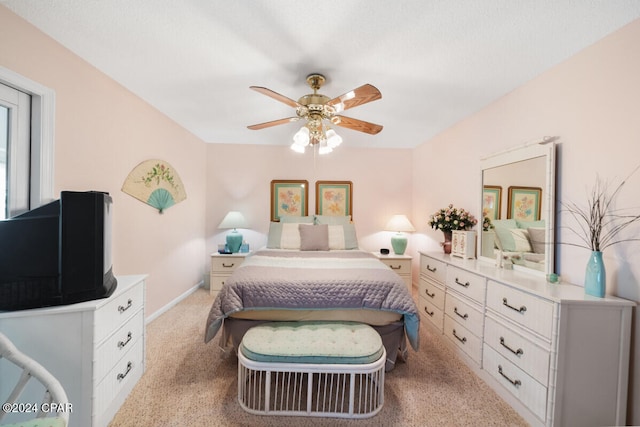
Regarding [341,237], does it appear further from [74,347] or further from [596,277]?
[74,347]

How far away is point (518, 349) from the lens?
162 centimetres

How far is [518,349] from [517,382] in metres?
0.20

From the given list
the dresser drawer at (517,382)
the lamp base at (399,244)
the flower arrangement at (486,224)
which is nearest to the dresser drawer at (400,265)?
the lamp base at (399,244)

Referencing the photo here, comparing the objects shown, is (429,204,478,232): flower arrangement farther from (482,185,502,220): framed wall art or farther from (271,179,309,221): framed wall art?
(271,179,309,221): framed wall art

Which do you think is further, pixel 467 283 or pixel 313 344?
pixel 467 283

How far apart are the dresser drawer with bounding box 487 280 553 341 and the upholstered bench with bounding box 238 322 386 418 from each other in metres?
0.87

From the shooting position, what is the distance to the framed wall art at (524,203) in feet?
6.35

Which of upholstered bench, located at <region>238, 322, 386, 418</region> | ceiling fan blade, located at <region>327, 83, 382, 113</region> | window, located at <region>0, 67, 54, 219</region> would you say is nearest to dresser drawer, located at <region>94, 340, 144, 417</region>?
upholstered bench, located at <region>238, 322, 386, 418</region>

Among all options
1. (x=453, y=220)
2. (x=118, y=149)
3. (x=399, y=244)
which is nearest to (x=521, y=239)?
(x=453, y=220)

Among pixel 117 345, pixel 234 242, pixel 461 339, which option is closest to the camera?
pixel 117 345

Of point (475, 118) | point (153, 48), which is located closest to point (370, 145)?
point (475, 118)

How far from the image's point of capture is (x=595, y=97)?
5.29 feet

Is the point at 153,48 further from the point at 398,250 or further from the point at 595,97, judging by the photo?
the point at 398,250

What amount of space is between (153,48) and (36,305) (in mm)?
1650
